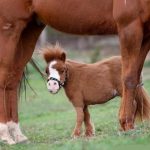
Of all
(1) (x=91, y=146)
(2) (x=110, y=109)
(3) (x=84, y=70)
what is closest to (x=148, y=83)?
(2) (x=110, y=109)

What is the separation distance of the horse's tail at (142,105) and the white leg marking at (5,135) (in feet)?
Answer: 7.16

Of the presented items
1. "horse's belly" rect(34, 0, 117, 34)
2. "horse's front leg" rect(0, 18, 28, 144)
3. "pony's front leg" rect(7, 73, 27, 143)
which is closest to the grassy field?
"pony's front leg" rect(7, 73, 27, 143)

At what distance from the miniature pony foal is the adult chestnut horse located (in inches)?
30.9

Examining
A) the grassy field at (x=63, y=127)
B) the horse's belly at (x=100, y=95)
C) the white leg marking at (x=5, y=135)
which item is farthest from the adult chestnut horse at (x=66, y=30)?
the horse's belly at (x=100, y=95)

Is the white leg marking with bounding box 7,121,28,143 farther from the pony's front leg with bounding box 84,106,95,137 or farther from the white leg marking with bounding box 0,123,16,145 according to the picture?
the pony's front leg with bounding box 84,106,95,137

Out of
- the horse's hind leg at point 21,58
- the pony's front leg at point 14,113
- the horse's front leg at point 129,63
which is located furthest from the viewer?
the horse's hind leg at point 21,58

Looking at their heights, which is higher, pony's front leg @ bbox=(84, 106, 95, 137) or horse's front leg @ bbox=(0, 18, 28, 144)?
horse's front leg @ bbox=(0, 18, 28, 144)

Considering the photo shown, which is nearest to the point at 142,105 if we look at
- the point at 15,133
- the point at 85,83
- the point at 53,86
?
the point at 85,83

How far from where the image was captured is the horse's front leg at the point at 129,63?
25.5 feet

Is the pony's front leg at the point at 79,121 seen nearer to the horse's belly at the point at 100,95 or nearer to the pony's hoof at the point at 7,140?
the horse's belly at the point at 100,95

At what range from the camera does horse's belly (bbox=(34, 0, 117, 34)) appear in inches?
320

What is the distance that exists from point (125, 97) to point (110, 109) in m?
6.28

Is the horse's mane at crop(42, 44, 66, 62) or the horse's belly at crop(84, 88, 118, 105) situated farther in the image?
the horse's belly at crop(84, 88, 118, 105)

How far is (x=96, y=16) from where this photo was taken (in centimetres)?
816
